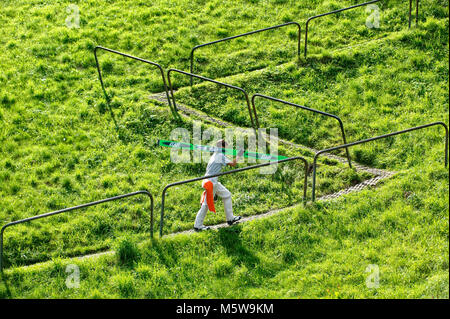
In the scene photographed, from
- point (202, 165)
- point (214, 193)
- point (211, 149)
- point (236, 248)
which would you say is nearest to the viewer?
point (236, 248)

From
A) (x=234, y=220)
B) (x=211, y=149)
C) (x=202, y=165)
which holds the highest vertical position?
(x=211, y=149)

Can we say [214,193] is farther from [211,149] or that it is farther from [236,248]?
[211,149]

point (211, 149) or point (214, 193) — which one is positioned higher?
point (211, 149)

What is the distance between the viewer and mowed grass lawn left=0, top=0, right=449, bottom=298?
1040 centimetres

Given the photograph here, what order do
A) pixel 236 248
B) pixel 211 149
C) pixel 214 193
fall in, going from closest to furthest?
pixel 236 248
pixel 214 193
pixel 211 149

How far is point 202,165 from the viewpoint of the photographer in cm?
1306

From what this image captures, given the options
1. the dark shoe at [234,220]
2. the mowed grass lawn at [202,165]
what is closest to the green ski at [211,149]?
the mowed grass lawn at [202,165]

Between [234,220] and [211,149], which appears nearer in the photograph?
[234,220]

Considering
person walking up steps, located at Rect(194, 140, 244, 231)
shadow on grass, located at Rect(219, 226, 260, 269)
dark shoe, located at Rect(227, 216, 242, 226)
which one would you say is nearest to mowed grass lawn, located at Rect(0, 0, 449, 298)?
shadow on grass, located at Rect(219, 226, 260, 269)

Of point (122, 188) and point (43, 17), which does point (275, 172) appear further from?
point (43, 17)

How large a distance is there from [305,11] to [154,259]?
30.9 ft

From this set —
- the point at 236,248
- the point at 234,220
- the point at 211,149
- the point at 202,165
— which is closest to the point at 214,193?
the point at 234,220

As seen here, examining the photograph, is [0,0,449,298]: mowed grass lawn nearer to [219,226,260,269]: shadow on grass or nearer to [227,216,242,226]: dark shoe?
[219,226,260,269]: shadow on grass

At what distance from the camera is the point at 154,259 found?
10828 mm
